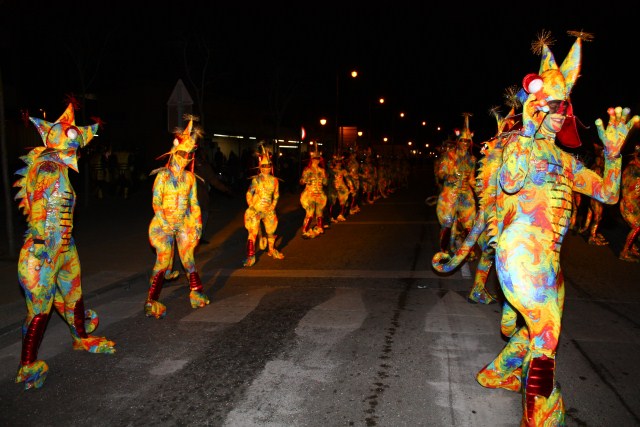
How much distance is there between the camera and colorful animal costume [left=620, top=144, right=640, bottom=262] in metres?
9.71

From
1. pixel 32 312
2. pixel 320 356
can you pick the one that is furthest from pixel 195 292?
pixel 32 312

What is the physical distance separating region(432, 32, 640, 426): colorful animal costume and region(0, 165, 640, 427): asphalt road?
0.68 m

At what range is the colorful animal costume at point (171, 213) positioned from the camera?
20.5ft

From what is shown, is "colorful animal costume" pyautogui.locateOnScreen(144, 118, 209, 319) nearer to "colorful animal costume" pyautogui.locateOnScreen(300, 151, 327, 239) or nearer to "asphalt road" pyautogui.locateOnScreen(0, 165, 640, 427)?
"asphalt road" pyautogui.locateOnScreen(0, 165, 640, 427)

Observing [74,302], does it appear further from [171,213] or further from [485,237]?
[485,237]

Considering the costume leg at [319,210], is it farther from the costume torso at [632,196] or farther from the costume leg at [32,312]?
the costume leg at [32,312]

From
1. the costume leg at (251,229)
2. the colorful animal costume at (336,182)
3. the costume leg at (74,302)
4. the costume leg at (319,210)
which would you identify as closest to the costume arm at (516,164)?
the costume leg at (74,302)

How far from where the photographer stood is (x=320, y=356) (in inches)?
199

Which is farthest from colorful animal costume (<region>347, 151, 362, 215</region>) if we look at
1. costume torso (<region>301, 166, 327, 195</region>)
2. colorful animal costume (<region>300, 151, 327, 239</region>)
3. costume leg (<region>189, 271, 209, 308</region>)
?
costume leg (<region>189, 271, 209, 308</region>)

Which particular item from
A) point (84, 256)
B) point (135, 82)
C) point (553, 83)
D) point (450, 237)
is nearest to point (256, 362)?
point (553, 83)

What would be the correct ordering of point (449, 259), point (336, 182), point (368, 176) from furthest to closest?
point (368, 176) → point (336, 182) → point (449, 259)

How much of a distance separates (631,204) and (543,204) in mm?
7574

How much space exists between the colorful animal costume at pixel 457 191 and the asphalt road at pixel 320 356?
2.62ft

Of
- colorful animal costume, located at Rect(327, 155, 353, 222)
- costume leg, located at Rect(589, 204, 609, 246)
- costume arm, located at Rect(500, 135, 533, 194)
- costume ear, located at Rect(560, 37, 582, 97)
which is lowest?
costume leg, located at Rect(589, 204, 609, 246)
